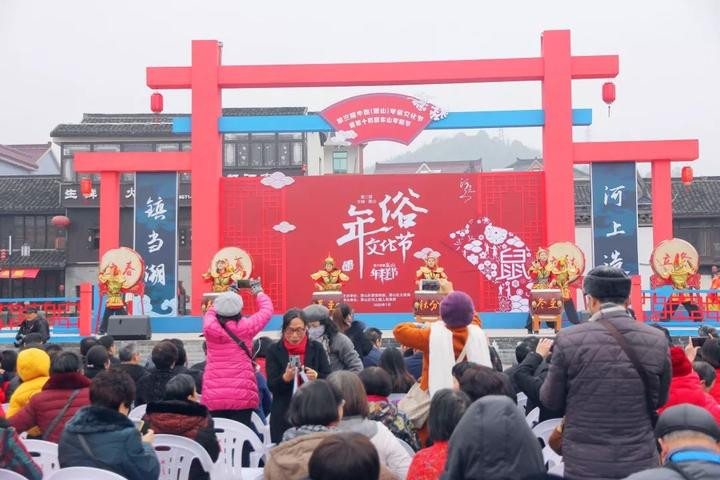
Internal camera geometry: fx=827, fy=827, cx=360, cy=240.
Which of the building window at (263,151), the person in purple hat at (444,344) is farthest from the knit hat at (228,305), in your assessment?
the building window at (263,151)

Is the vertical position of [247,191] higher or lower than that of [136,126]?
lower

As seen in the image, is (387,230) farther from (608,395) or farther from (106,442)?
(608,395)

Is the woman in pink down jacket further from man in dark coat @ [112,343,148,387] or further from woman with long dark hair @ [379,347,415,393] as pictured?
woman with long dark hair @ [379,347,415,393]

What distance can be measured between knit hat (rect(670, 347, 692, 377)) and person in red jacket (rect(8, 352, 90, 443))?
2.35 meters

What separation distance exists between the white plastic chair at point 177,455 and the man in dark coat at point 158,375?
0.86m

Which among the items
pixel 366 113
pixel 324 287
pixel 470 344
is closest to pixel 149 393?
pixel 470 344

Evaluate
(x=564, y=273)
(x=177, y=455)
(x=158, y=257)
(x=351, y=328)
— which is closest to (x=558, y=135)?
(x=564, y=273)

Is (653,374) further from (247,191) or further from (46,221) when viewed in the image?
(46,221)

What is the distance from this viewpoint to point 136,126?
24.6 meters

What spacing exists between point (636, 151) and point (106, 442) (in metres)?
11.9

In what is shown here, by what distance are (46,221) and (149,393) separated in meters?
21.2

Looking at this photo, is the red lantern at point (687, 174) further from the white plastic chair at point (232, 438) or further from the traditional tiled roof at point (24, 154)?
the traditional tiled roof at point (24, 154)

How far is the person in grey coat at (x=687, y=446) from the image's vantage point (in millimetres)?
1909

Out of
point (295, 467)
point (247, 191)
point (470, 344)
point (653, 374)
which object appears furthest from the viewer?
point (247, 191)
